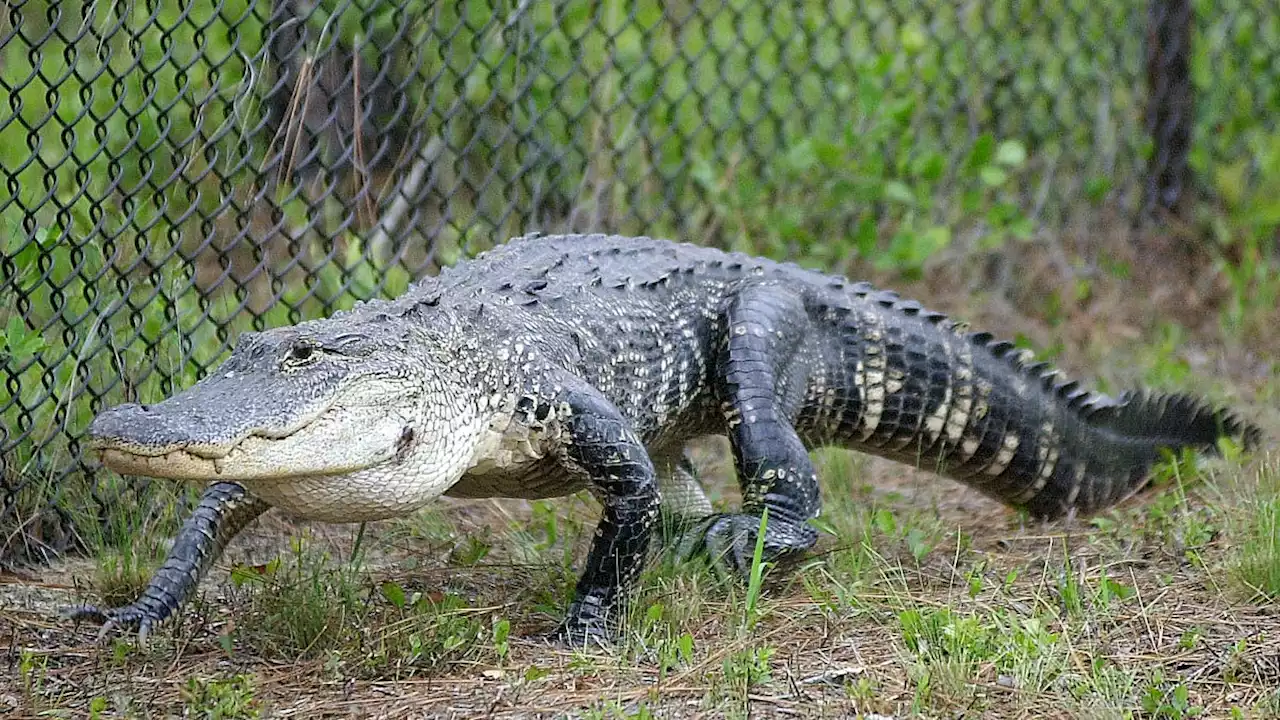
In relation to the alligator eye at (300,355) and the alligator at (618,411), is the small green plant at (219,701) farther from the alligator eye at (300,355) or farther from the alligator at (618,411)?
the alligator eye at (300,355)

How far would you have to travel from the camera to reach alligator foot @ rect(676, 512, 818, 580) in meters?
3.33

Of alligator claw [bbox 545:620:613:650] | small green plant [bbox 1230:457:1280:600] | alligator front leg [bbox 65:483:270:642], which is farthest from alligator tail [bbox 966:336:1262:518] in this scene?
alligator front leg [bbox 65:483:270:642]

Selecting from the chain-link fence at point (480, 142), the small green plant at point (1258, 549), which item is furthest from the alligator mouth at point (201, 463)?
the small green plant at point (1258, 549)

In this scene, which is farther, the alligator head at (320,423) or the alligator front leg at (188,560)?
the alligator front leg at (188,560)

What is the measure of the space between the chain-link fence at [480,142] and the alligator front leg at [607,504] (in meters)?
1.15

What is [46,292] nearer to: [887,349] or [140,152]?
[140,152]

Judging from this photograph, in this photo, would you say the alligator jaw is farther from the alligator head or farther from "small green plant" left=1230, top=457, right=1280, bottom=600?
"small green plant" left=1230, top=457, right=1280, bottom=600

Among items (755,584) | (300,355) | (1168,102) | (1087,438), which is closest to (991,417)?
(1087,438)

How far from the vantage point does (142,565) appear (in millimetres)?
3400

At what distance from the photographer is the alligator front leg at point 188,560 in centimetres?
312

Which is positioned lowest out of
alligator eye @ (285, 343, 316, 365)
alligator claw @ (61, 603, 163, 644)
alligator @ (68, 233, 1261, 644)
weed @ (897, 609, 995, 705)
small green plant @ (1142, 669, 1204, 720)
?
small green plant @ (1142, 669, 1204, 720)

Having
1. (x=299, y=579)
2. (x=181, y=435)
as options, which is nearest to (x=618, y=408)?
(x=299, y=579)

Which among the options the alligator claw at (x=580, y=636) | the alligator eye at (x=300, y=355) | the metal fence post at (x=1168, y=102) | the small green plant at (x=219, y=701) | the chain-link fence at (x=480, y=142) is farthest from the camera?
the metal fence post at (x=1168, y=102)

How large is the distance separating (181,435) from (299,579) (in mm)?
672
